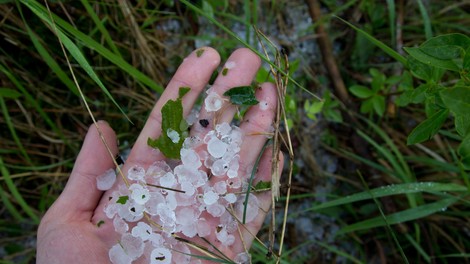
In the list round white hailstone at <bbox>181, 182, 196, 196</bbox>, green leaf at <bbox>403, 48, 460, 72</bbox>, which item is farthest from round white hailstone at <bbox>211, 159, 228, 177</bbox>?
green leaf at <bbox>403, 48, 460, 72</bbox>

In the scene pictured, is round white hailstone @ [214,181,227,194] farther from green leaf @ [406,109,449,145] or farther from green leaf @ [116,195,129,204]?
green leaf @ [406,109,449,145]

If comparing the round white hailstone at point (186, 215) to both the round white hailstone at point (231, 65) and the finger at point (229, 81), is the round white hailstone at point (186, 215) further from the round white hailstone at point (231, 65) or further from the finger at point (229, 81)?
the round white hailstone at point (231, 65)

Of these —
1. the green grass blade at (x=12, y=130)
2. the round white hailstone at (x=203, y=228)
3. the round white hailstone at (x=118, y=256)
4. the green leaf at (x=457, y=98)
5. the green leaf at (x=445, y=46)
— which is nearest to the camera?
the green leaf at (x=457, y=98)

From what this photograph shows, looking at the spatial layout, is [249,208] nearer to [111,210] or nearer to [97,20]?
[111,210]

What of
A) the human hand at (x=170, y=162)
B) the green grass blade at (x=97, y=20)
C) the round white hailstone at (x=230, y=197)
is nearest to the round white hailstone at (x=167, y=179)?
the human hand at (x=170, y=162)

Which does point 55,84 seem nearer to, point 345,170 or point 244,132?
point 244,132

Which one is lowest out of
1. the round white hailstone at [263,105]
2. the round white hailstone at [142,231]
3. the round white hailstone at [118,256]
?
the round white hailstone at [118,256]
